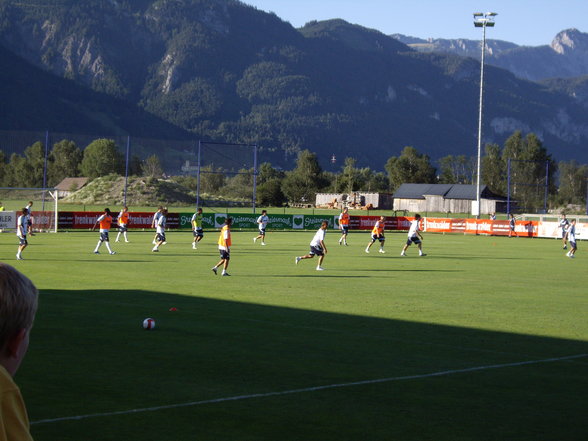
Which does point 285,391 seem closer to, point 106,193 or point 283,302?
point 283,302

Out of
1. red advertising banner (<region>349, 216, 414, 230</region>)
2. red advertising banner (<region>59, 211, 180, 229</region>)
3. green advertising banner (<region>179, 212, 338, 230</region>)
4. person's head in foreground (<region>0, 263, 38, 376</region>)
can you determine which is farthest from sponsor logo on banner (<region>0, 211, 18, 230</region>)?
person's head in foreground (<region>0, 263, 38, 376</region>)

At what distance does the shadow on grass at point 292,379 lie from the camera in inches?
330

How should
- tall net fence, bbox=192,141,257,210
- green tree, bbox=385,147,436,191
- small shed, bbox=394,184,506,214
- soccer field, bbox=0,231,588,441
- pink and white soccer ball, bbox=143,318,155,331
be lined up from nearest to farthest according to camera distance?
1. soccer field, bbox=0,231,588,441
2. pink and white soccer ball, bbox=143,318,155,331
3. tall net fence, bbox=192,141,257,210
4. small shed, bbox=394,184,506,214
5. green tree, bbox=385,147,436,191

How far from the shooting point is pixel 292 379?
10688 mm

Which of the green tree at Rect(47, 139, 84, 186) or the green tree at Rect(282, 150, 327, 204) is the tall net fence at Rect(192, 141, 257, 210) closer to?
the green tree at Rect(282, 150, 327, 204)

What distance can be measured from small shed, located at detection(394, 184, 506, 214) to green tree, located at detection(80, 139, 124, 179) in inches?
1765

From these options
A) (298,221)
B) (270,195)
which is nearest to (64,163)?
(270,195)

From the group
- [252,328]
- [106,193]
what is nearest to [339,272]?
[252,328]

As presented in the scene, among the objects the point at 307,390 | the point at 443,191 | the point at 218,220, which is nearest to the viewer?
the point at 307,390

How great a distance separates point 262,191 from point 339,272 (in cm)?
7941

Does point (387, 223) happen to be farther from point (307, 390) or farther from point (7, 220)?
point (307, 390)

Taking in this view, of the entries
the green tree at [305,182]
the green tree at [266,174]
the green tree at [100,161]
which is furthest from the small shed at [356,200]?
the green tree at [100,161]

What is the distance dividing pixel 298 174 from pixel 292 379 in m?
129

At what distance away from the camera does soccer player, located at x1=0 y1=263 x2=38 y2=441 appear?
2.64 metres
